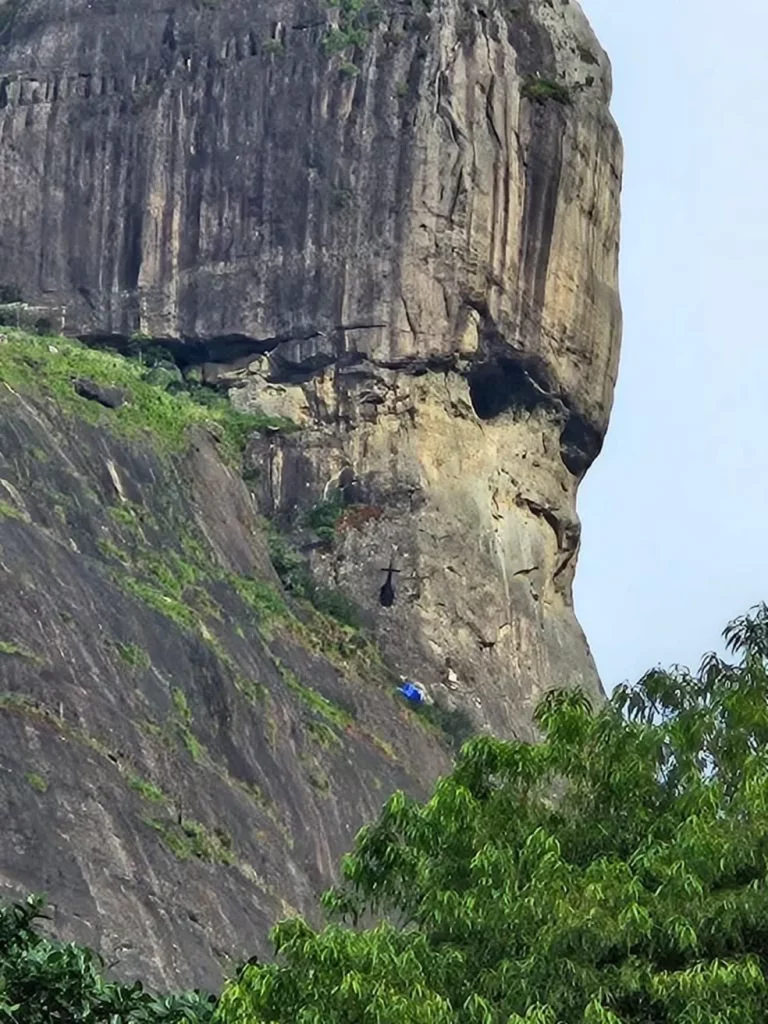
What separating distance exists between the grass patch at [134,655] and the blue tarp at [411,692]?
11.2 metres

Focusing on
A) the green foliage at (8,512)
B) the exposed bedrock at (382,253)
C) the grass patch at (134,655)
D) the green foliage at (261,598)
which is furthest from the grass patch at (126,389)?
the grass patch at (134,655)

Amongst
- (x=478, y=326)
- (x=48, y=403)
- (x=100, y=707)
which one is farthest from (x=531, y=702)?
(x=100, y=707)

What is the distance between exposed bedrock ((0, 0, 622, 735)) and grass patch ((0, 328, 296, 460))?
91 centimetres

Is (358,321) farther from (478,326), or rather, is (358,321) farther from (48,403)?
(48,403)

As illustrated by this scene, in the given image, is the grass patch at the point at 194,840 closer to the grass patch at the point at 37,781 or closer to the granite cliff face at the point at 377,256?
the grass patch at the point at 37,781

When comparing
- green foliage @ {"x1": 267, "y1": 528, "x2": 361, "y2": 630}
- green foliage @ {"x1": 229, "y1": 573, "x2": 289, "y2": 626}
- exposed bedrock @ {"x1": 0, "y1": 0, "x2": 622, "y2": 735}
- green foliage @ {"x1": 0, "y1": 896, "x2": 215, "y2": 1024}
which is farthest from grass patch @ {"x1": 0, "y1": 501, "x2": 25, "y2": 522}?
green foliage @ {"x1": 0, "y1": 896, "x2": 215, "y2": 1024}

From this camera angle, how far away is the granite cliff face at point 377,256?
5978cm

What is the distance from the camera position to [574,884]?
71.0 ft

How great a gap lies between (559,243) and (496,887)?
137 feet

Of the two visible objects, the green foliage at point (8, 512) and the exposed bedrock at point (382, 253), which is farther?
the exposed bedrock at point (382, 253)

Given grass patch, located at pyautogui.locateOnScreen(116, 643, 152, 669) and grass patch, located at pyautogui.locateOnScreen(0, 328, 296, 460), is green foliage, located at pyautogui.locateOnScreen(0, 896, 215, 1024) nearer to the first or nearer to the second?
grass patch, located at pyautogui.locateOnScreen(116, 643, 152, 669)

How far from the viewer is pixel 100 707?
42312mm

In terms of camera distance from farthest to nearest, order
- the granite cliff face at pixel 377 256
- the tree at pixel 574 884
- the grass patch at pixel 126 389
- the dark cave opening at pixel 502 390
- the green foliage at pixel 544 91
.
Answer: the green foliage at pixel 544 91, the dark cave opening at pixel 502 390, the granite cliff face at pixel 377 256, the grass patch at pixel 126 389, the tree at pixel 574 884

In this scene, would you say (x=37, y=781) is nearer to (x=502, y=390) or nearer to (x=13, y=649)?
(x=13, y=649)
